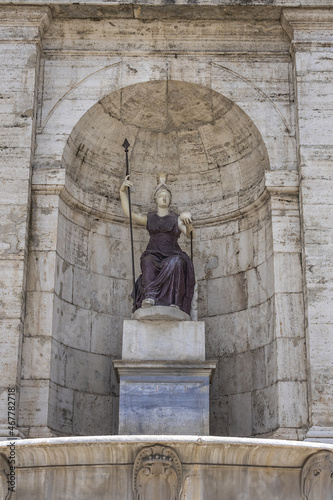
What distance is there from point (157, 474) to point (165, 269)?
11.4 feet

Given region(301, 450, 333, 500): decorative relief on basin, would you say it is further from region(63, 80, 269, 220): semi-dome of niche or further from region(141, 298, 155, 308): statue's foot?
region(63, 80, 269, 220): semi-dome of niche

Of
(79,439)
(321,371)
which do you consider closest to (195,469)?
(79,439)

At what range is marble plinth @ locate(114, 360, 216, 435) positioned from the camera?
11.3 m

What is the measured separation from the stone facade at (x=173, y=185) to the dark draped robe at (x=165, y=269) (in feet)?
3.32

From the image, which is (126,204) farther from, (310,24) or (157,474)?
(157,474)

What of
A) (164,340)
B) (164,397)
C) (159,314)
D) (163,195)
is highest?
(163,195)

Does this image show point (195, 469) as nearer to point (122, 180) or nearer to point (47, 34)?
point (122, 180)

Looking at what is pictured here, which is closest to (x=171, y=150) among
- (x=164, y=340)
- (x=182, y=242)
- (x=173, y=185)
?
(x=173, y=185)

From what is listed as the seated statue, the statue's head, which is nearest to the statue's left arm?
the seated statue

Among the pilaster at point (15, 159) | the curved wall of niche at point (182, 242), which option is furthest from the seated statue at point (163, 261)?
the pilaster at point (15, 159)

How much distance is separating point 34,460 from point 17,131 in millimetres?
4917

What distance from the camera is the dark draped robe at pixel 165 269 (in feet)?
40.8

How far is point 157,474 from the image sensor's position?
9695 mm

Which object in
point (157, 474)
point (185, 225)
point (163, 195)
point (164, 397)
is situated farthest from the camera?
point (163, 195)
